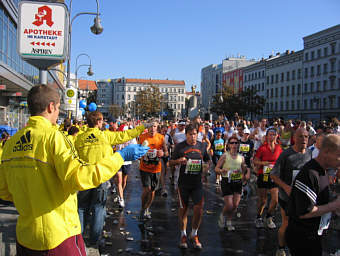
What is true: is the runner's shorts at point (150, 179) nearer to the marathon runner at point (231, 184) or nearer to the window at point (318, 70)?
the marathon runner at point (231, 184)

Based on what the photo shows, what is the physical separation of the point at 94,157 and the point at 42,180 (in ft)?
9.78

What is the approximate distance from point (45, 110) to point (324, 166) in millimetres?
2430

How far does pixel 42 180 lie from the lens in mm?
2365

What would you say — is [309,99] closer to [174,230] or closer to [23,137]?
[174,230]

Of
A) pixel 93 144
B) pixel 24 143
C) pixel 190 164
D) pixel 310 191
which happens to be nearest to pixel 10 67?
pixel 93 144

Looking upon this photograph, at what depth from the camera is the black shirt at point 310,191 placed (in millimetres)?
3061

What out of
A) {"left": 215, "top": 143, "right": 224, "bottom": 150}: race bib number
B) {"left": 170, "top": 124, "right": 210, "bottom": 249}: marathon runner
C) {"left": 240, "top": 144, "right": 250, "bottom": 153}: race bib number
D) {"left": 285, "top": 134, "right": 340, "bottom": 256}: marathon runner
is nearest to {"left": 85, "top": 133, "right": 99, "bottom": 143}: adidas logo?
{"left": 170, "top": 124, "right": 210, "bottom": 249}: marathon runner

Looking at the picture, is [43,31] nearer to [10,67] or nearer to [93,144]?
[93,144]

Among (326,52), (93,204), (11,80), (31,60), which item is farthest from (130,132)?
(326,52)

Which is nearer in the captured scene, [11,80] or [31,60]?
[31,60]

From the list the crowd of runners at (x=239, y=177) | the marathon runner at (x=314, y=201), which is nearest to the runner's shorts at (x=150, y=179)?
the crowd of runners at (x=239, y=177)

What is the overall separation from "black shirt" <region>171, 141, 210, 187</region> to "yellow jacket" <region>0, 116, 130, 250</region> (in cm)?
363

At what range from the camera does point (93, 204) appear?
5152 mm

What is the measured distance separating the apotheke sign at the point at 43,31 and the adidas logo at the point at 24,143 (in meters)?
2.74
